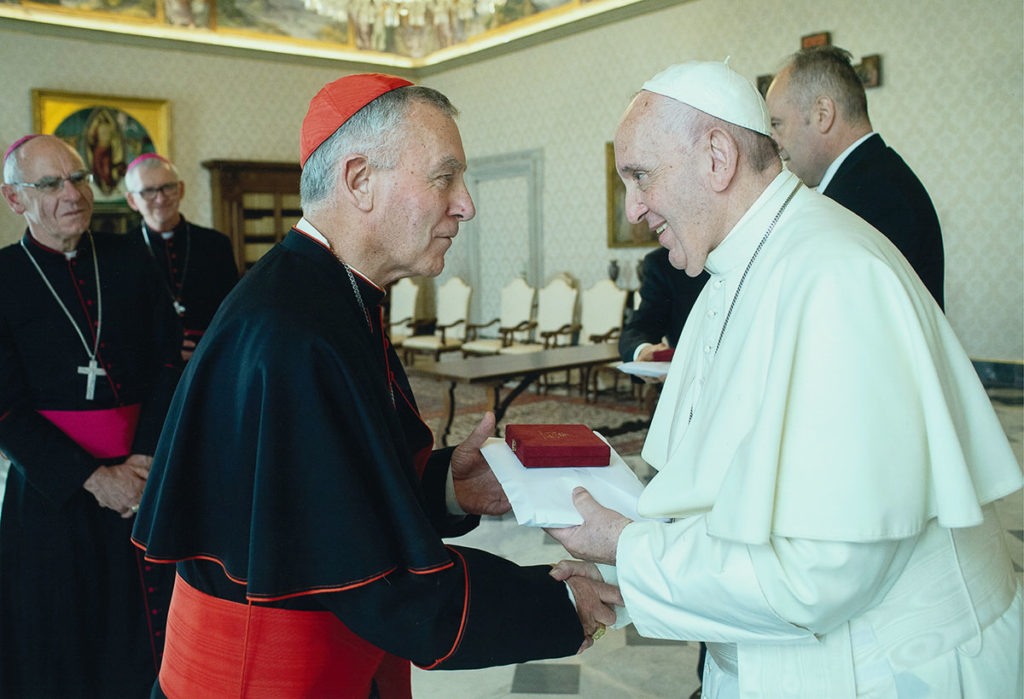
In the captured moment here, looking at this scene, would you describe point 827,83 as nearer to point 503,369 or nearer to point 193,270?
point 193,270

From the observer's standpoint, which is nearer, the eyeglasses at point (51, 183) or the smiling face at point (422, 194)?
the smiling face at point (422, 194)

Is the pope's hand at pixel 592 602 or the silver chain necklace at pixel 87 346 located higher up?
the silver chain necklace at pixel 87 346

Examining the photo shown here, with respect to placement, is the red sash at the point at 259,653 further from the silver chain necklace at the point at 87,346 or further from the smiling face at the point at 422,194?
the silver chain necklace at the point at 87,346

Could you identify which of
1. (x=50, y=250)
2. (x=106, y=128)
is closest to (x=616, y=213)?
(x=106, y=128)

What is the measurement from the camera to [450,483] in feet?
6.70

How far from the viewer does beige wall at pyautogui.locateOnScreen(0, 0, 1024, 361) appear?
8.01 meters

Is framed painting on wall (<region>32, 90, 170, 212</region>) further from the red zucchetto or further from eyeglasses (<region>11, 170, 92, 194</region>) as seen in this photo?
the red zucchetto

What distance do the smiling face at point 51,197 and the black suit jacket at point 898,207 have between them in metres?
2.56

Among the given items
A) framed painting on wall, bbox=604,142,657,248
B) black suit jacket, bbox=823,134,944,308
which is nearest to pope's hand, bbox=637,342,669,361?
black suit jacket, bbox=823,134,944,308

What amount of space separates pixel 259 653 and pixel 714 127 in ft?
4.04

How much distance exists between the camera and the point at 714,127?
1533 millimetres

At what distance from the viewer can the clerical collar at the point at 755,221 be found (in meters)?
1.58

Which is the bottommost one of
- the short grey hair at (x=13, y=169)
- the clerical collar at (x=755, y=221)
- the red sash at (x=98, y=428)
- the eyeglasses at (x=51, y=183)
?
the red sash at (x=98, y=428)

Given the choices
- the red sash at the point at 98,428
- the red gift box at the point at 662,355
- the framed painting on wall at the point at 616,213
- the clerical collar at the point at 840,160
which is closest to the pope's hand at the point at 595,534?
the red sash at the point at 98,428
